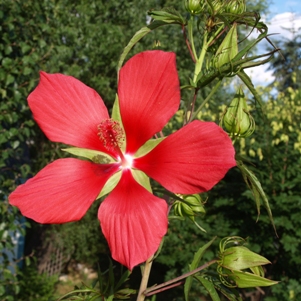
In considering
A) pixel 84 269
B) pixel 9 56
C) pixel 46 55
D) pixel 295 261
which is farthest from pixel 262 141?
pixel 84 269

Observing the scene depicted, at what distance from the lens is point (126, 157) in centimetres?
Answer: 76

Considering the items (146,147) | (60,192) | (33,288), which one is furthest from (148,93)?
(33,288)

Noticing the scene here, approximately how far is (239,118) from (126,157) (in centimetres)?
22

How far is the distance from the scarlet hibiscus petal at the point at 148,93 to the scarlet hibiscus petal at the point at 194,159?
5cm

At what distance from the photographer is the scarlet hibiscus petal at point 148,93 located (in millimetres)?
636

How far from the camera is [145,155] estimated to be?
725 mm

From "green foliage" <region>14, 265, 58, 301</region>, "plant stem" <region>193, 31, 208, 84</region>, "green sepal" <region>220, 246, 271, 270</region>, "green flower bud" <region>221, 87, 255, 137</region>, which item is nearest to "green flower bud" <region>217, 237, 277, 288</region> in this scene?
"green sepal" <region>220, 246, 271, 270</region>

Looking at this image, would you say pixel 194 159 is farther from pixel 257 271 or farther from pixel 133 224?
pixel 257 271

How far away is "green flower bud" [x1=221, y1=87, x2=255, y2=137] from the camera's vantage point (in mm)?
800

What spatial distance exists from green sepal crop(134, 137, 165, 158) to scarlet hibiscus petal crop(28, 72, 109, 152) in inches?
3.0

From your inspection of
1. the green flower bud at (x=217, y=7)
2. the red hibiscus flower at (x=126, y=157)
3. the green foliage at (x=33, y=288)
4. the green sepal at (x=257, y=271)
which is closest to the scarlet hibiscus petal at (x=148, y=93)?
the red hibiscus flower at (x=126, y=157)

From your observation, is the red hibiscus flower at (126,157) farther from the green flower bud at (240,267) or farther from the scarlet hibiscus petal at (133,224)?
the green flower bud at (240,267)

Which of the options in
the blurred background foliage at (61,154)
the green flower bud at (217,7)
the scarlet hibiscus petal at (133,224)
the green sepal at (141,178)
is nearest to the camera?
the scarlet hibiscus petal at (133,224)

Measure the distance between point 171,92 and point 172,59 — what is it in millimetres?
49
